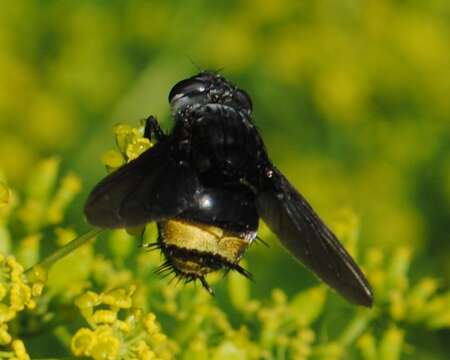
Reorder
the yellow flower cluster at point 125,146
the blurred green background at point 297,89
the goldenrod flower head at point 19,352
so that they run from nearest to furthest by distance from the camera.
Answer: the goldenrod flower head at point 19,352, the yellow flower cluster at point 125,146, the blurred green background at point 297,89

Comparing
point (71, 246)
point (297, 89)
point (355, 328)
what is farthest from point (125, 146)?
point (297, 89)

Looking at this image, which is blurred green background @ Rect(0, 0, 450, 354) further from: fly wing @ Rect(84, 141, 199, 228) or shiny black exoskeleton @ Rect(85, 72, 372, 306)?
fly wing @ Rect(84, 141, 199, 228)

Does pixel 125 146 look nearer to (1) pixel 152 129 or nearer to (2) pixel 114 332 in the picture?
(1) pixel 152 129

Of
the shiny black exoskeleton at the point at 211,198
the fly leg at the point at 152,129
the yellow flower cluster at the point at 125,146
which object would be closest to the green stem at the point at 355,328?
the shiny black exoskeleton at the point at 211,198

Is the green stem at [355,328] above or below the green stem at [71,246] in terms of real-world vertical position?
above

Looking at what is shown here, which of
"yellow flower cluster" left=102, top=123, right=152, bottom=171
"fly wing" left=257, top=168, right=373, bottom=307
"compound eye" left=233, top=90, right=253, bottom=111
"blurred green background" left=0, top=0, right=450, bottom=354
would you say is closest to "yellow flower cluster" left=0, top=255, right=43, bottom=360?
"yellow flower cluster" left=102, top=123, right=152, bottom=171

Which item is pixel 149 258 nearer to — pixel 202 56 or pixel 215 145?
pixel 215 145

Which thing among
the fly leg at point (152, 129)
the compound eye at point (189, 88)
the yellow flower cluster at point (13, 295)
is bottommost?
the yellow flower cluster at point (13, 295)

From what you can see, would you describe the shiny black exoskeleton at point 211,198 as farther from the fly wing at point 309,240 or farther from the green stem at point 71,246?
the green stem at point 71,246
